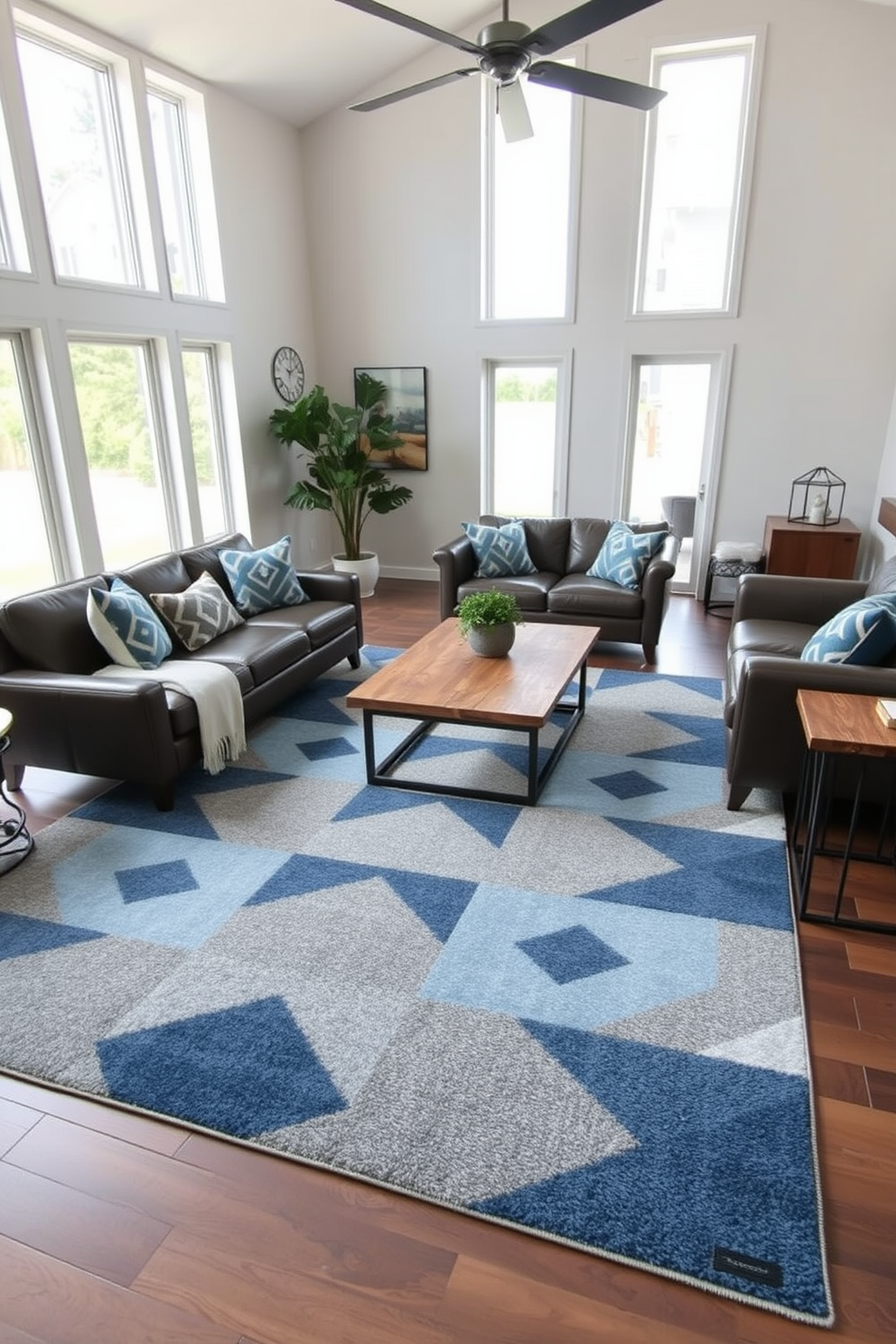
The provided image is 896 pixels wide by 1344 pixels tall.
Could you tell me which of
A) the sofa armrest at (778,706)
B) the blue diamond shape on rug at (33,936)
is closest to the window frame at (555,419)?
the sofa armrest at (778,706)

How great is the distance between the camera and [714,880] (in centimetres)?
283

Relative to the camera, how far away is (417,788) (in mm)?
3535

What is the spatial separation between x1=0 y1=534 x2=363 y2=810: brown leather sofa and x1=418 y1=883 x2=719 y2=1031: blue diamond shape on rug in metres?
1.49

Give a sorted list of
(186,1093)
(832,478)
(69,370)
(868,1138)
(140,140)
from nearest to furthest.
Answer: (868,1138)
(186,1093)
(69,370)
(140,140)
(832,478)

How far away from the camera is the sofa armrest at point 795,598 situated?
417 centimetres

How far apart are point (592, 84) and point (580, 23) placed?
0.62 meters

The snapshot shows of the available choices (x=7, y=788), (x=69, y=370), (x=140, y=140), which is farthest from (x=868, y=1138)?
(x=140, y=140)

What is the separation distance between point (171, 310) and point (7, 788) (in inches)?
133

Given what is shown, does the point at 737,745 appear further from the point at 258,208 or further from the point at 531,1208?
the point at 258,208

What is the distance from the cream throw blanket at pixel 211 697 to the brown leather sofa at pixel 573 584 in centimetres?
195

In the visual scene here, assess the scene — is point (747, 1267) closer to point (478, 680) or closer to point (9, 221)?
point (478, 680)

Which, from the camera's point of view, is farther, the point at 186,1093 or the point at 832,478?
the point at 832,478

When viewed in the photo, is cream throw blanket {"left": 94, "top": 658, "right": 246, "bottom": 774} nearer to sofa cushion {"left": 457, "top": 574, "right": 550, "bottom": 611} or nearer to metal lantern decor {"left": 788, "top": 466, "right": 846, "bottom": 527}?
sofa cushion {"left": 457, "top": 574, "right": 550, "bottom": 611}

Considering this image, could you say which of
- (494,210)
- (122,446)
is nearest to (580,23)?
(122,446)
